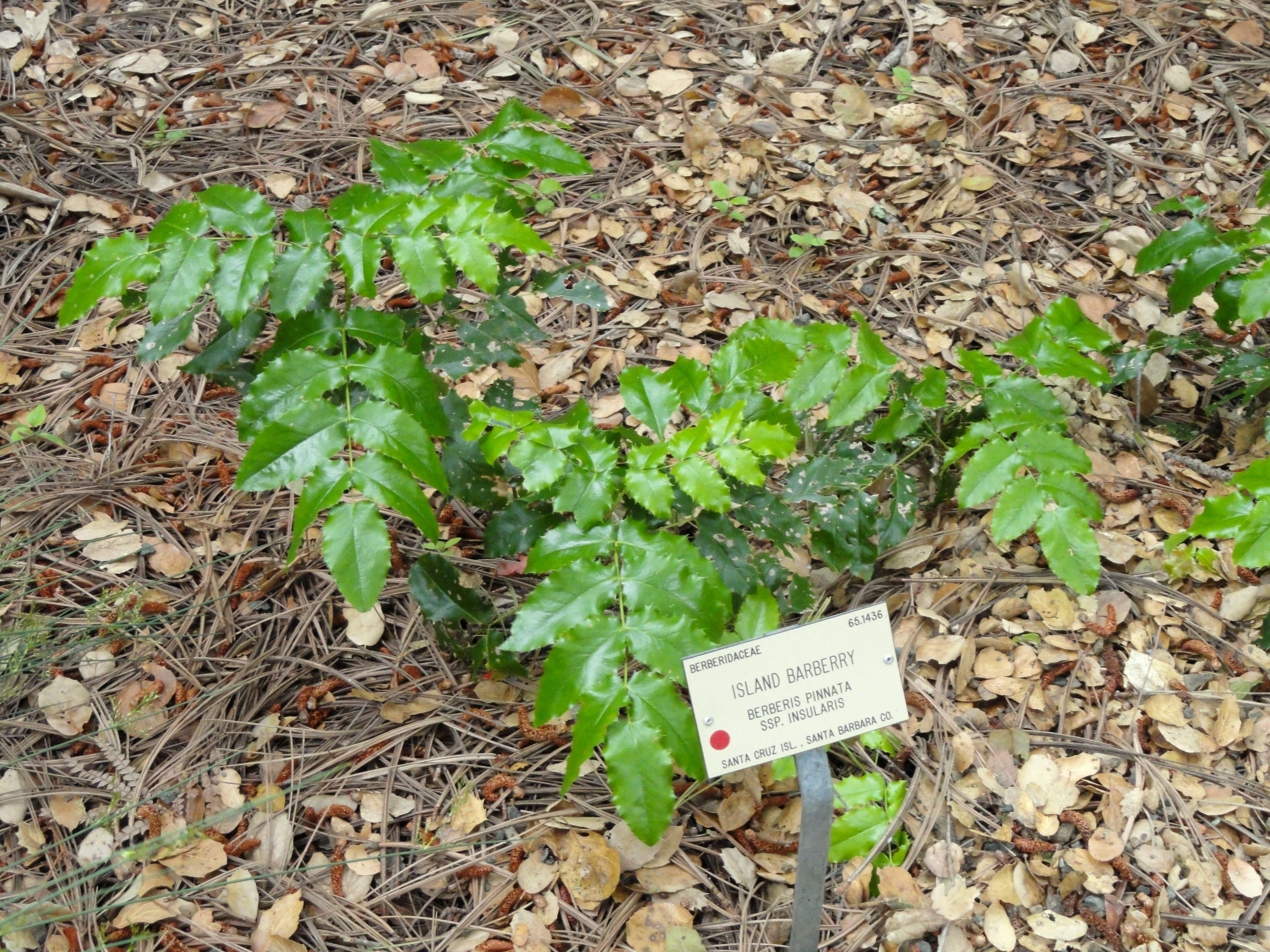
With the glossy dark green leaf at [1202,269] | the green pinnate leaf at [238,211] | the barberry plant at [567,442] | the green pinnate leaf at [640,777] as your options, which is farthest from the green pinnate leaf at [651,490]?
the glossy dark green leaf at [1202,269]

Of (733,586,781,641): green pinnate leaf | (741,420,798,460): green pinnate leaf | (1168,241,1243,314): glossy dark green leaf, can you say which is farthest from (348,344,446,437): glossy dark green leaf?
(1168,241,1243,314): glossy dark green leaf

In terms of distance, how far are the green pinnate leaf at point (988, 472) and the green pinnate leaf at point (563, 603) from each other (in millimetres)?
680

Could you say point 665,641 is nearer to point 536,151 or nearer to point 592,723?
point 592,723

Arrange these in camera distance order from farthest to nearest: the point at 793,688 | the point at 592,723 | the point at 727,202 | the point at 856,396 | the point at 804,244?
the point at 727,202 < the point at 804,244 < the point at 856,396 < the point at 793,688 < the point at 592,723

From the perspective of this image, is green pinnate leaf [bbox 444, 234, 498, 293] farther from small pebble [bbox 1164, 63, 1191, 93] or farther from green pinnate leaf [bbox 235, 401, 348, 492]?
small pebble [bbox 1164, 63, 1191, 93]

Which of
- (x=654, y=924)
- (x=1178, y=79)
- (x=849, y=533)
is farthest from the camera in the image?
(x=1178, y=79)

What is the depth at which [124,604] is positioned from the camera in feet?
7.12

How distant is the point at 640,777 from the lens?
1.35 m

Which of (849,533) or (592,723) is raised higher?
(592,723)

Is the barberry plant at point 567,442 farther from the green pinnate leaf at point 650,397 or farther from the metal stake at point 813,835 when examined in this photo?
the metal stake at point 813,835

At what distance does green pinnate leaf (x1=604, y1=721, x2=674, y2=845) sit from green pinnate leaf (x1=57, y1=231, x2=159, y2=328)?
104 cm

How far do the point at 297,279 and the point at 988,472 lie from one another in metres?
1.23

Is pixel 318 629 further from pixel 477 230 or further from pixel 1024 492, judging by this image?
pixel 1024 492

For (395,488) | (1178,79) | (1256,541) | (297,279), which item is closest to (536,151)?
(297,279)
